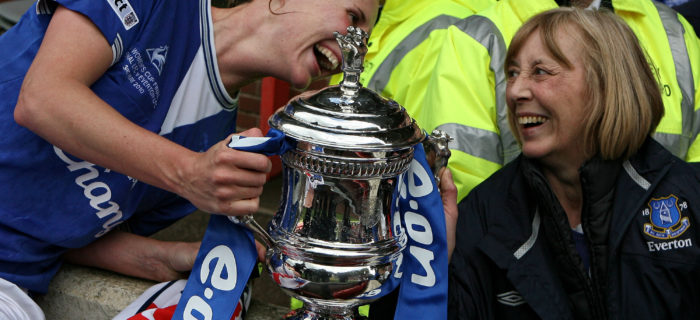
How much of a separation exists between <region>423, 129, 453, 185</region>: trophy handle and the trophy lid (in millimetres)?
143

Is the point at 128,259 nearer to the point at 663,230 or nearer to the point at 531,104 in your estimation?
the point at 531,104

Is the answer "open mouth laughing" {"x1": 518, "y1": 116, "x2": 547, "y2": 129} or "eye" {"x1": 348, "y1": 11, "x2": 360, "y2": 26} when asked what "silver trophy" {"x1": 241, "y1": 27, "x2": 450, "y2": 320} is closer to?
"eye" {"x1": 348, "y1": 11, "x2": 360, "y2": 26}

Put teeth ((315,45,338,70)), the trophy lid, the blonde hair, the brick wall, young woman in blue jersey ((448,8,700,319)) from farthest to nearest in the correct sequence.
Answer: the brick wall → the blonde hair → young woman in blue jersey ((448,8,700,319)) → teeth ((315,45,338,70)) → the trophy lid

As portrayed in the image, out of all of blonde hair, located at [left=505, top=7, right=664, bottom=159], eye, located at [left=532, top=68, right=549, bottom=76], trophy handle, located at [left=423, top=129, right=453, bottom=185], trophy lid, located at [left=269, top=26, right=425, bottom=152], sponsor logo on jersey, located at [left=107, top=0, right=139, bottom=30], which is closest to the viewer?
trophy lid, located at [left=269, top=26, right=425, bottom=152]

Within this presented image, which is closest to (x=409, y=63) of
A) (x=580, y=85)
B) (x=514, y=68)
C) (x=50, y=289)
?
(x=514, y=68)

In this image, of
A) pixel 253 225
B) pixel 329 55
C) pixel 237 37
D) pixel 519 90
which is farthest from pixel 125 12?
pixel 519 90

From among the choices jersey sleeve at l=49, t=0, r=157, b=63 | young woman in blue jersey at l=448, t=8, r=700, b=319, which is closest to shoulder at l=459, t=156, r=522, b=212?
young woman in blue jersey at l=448, t=8, r=700, b=319

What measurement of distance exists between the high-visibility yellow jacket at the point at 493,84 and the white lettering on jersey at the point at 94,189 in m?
1.01

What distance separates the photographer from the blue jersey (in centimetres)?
158

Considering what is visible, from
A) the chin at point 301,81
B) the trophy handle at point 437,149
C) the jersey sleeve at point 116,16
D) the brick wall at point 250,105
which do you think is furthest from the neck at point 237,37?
the brick wall at point 250,105

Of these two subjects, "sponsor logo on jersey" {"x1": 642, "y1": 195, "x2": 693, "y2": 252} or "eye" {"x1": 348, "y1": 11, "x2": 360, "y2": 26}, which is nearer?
"eye" {"x1": 348, "y1": 11, "x2": 360, "y2": 26}

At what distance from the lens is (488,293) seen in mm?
1890

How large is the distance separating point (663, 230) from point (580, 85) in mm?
446

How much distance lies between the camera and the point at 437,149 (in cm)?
139
